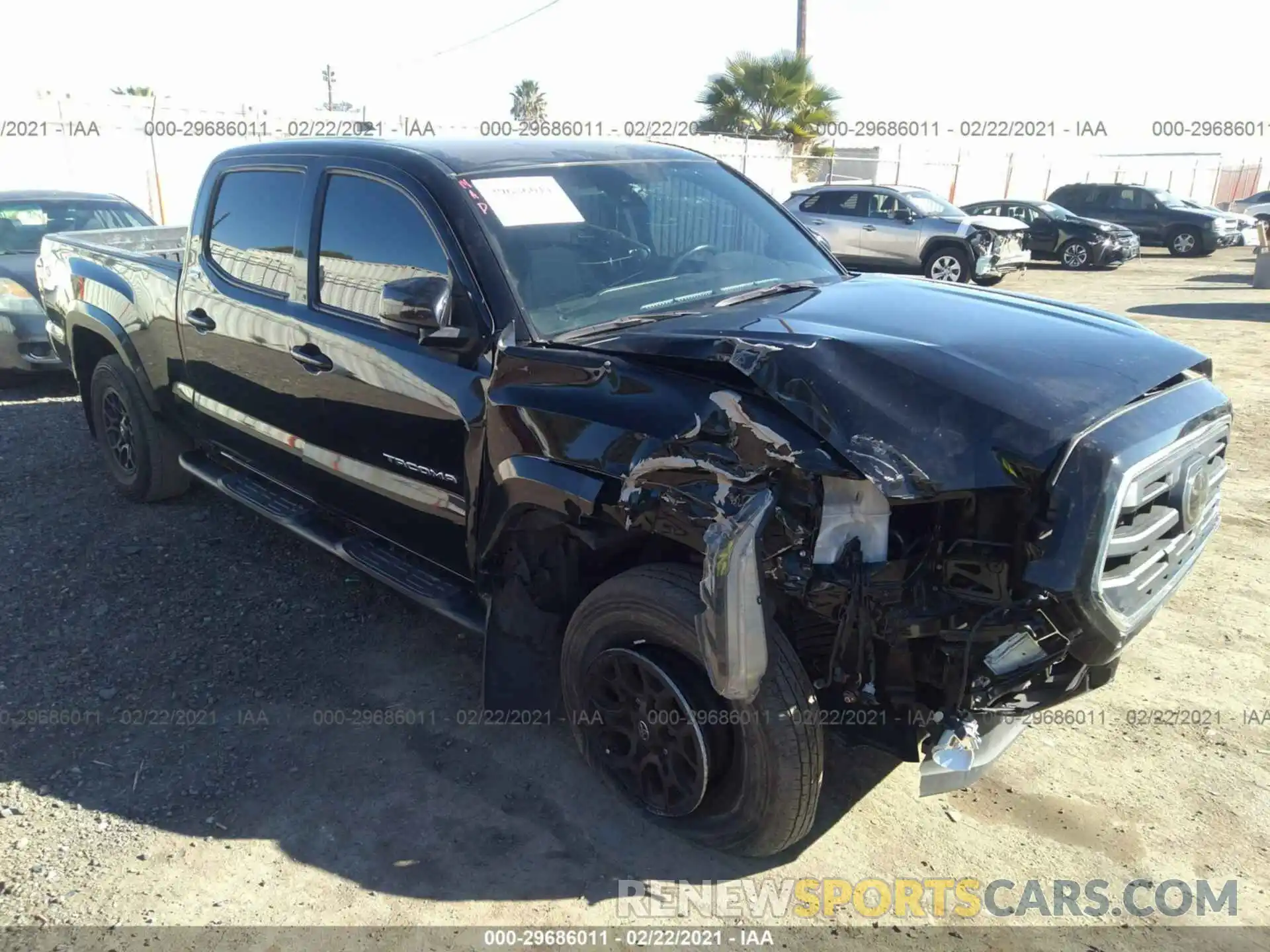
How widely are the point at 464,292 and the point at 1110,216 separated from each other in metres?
24.1

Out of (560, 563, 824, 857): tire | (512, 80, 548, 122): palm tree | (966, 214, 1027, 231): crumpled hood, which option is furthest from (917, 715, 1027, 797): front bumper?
(512, 80, 548, 122): palm tree

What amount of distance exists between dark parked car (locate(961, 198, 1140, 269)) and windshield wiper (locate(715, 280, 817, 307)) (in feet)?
56.6

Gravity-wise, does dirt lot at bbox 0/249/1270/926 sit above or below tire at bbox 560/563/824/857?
below

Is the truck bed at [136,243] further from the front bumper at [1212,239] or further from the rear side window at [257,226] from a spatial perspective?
the front bumper at [1212,239]

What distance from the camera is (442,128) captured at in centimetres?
1681

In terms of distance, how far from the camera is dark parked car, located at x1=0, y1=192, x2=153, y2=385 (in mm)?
7957

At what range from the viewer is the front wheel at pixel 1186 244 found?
22.6 meters

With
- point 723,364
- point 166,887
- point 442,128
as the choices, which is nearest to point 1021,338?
point 723,364

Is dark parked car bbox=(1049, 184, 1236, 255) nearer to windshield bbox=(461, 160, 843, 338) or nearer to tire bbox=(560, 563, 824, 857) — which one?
windshield bbox=(461, 160, 843, 338)

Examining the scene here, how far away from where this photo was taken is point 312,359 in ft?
12.3

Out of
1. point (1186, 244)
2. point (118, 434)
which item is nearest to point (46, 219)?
point (118, 434)

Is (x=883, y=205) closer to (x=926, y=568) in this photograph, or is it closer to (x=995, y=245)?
(x=995, y=245)

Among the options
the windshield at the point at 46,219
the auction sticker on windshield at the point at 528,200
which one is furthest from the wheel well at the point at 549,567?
the windshield at the point at 46,219

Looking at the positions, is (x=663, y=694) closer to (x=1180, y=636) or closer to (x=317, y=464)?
(x=317, y=464)
